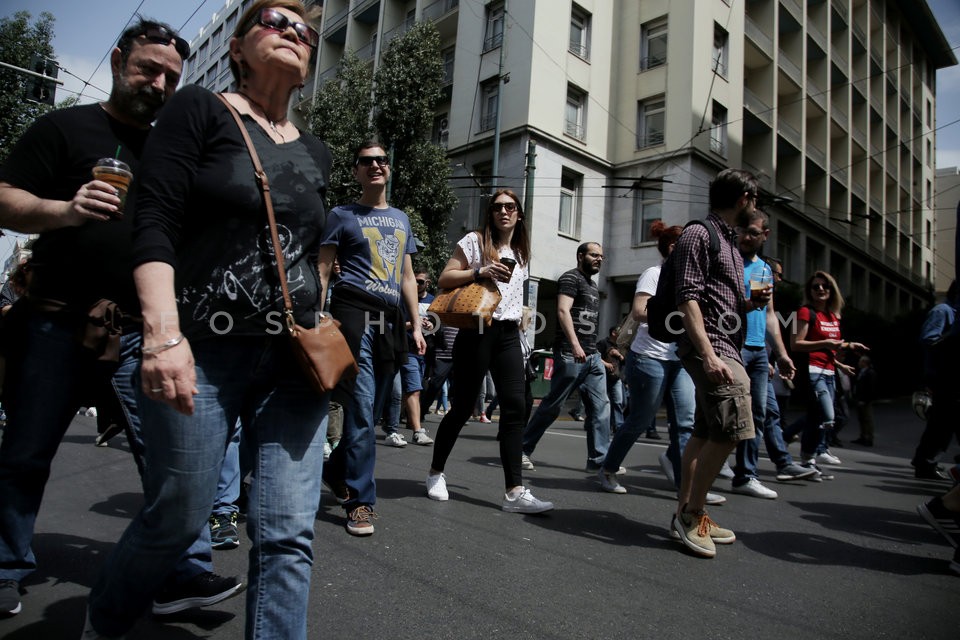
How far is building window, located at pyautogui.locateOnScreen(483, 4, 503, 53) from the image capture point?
2166cm

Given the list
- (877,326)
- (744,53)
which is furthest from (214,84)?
(877,326)

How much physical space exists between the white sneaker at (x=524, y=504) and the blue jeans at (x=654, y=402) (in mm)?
1110

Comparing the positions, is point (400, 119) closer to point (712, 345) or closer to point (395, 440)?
point (395, 440)

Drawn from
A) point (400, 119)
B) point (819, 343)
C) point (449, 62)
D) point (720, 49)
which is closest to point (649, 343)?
point (819, 343)

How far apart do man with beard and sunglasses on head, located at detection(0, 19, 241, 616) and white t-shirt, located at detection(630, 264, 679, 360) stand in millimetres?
3224

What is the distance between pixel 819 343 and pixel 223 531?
4.92 metres

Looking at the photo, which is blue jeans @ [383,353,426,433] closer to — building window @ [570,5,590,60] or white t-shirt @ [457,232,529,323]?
white t-shirt @ [457,232,529,323]

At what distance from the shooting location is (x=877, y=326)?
25.2 metres

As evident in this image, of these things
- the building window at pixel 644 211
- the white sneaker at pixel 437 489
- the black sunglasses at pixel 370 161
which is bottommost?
the white sneaker at pixel 437 489

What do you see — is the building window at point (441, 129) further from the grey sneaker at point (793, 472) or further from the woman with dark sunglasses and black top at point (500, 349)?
the woman with dark sunglasses and black top at point (500, 349)

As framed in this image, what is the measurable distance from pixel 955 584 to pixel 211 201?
3.56 metres

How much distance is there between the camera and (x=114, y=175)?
6.46ft

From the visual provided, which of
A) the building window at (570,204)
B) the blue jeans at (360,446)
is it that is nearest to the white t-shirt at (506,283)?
the blue jeans at (360,446)

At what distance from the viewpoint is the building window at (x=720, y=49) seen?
21859 mm
